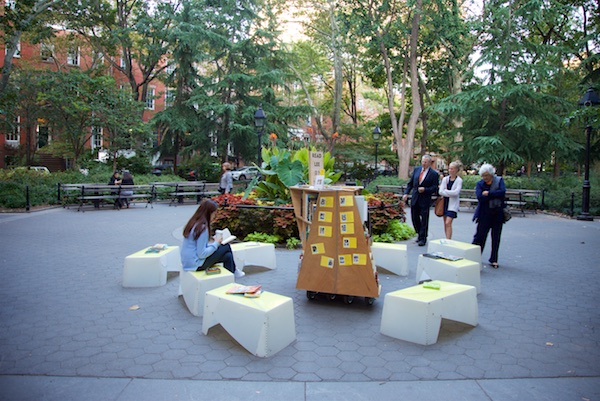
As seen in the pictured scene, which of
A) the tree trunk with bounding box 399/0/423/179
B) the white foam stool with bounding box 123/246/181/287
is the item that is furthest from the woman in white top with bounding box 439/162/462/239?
the tree trunk with bounding box 399/0/423/179

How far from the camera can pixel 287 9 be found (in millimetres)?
29719

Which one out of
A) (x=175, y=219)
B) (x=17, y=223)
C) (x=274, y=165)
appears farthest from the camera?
(x=175, y=219)

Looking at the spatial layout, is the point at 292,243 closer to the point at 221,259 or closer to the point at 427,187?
the point at 427,187

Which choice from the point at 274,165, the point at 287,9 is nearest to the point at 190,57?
the point at 287,9

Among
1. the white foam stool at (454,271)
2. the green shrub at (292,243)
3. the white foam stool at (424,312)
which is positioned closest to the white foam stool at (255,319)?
the white foam stool at (424,312)

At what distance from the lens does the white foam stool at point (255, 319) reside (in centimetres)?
400

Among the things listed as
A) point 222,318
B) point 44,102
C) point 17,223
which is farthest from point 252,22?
point 222,318

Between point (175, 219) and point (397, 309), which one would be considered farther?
point (175, 219)

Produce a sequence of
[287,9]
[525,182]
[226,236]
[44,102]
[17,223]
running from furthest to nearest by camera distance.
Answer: [287,9]
[44,102]
[525,182]
[17,223]
[226,236]

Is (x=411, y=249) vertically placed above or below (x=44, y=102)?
below

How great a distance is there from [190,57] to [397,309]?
27399mm

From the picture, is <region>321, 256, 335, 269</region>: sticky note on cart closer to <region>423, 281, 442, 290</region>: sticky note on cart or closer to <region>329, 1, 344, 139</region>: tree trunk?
<region>423, 281, 442, 290</region>: sticky note on cart

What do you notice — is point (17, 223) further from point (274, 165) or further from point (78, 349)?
point (78, 349)

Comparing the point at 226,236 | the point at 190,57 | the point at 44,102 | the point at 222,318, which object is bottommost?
the point at 222,318
